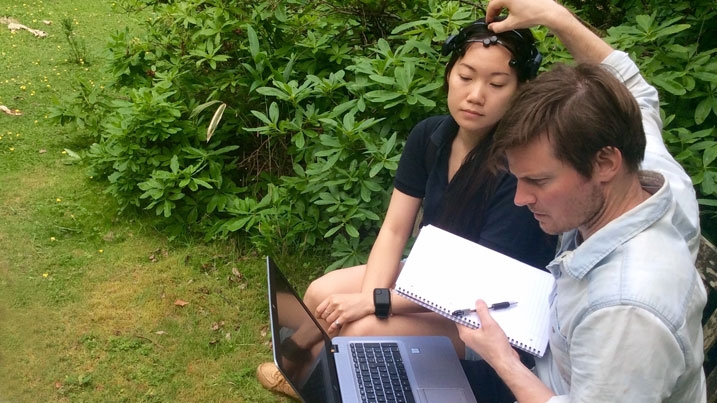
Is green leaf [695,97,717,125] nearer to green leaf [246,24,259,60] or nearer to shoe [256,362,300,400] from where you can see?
shoe [256,362,300,400]

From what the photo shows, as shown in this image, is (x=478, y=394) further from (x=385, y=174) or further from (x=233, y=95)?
(x=233, y=95)

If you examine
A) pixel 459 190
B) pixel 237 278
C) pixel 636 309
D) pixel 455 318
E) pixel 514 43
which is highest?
pixel 514 43

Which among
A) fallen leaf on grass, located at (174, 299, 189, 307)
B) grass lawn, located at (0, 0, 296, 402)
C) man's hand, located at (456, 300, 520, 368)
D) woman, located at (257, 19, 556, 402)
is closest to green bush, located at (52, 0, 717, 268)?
grass lawn, located at (0, 0, 296, 402)

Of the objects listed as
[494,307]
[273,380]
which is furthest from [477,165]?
[273,380]

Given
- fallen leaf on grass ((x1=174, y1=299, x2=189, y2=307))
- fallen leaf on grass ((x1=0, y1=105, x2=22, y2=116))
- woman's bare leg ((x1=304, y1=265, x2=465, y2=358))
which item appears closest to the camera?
woman's bare leg ((x1=304, y1=265, x2=465, y2=358))

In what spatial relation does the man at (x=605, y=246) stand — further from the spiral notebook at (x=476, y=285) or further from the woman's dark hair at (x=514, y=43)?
the woman's dark hair at (x=514, y=43)

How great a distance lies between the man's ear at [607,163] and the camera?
1.46 m

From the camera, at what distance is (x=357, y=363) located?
7.07ft

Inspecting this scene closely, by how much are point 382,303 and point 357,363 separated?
0.25 meters

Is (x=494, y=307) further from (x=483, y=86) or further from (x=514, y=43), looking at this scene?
(x=514, y=43)

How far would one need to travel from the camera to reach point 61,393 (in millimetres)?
2934

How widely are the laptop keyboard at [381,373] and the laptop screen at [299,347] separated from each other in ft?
0.29

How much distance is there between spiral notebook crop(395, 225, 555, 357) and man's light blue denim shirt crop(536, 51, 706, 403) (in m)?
0.19

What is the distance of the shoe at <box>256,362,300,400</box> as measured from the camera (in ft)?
9.57
